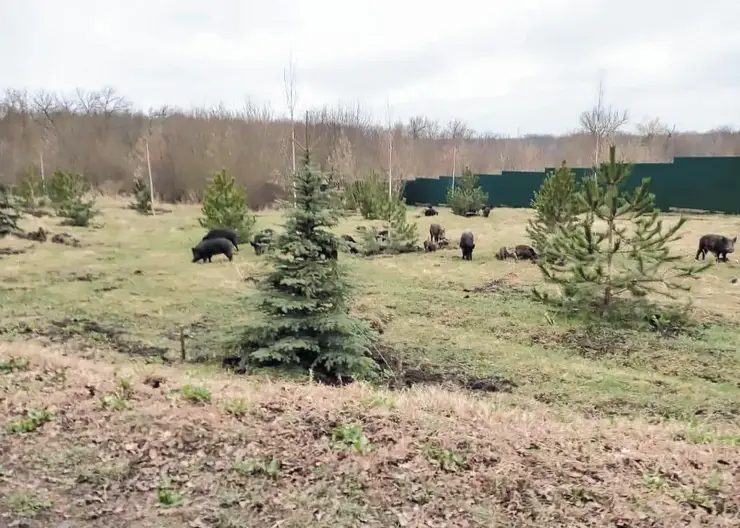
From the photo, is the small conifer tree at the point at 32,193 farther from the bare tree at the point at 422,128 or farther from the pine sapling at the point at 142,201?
the bare tree at the point at 422,128

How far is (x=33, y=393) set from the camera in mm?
4879

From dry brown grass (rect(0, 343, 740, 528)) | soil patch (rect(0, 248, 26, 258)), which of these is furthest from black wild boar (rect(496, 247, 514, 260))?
soil patch (rect(0, 248, 26, 258))

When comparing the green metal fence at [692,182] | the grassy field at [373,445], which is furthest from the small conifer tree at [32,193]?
the green metal fence at [692,182]

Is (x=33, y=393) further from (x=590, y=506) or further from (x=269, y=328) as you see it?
(x=590, y=506)

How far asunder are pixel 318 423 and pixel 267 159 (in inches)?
1526

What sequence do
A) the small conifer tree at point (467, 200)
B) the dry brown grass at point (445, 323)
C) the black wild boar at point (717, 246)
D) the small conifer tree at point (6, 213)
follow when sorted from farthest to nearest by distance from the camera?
the small conifer tree at point (467, 200) < the small conifer tree at point (6, 213) < the black wild boar at point (717, 246) < the dry brown grass at point (445, 323)

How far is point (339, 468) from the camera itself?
3676mm

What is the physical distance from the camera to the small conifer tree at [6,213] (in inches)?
815

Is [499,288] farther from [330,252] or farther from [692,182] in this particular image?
[692,182]

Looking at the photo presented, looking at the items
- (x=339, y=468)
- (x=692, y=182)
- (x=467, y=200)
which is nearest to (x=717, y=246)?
(x=692, y=182)

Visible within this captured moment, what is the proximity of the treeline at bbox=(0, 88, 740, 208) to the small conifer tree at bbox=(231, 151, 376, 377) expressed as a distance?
2687 cm

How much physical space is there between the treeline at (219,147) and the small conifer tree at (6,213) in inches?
550

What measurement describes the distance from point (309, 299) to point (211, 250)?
10520mm

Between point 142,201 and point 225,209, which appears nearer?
point 225,209
